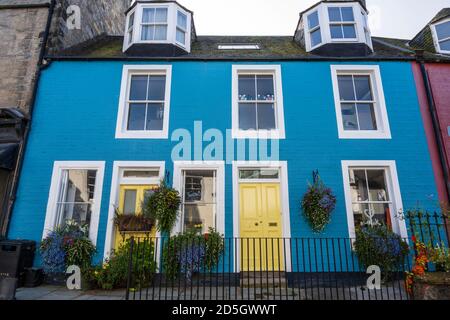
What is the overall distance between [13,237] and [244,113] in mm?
7195

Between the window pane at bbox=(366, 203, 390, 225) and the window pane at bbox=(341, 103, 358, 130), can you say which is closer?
the window pane at bbox=(366, 203, 390, 225)

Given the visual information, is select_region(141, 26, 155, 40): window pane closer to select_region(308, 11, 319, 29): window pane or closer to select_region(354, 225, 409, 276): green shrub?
select_region(308, 11, 319, 29): window pane

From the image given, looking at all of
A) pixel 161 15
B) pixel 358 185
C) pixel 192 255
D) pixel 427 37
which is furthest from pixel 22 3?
pixel 427 37

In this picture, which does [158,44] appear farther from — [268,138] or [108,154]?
[268,138]

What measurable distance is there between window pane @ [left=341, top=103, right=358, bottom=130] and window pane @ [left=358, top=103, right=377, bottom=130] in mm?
160

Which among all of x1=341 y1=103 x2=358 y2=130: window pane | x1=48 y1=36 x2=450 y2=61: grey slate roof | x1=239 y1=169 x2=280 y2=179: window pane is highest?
x1=48 y1=36 x2=450 y2=61: grey slate roof

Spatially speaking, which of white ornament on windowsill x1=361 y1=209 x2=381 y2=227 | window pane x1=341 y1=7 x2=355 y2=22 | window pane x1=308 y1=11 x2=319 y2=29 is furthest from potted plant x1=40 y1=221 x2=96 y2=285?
window pane x1=341 y1=7 x2=355 y2=22

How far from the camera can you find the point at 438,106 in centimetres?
846

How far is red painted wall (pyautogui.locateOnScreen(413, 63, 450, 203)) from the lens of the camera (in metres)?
7.79

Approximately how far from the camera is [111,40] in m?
12.0

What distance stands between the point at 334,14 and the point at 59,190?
10.7 m

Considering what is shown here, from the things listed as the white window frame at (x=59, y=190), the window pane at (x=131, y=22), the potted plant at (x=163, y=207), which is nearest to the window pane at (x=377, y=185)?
the potted plant at (x=163, y=207)

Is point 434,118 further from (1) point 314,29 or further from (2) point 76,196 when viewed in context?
(2) point 76,196

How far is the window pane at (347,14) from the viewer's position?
389 inches
